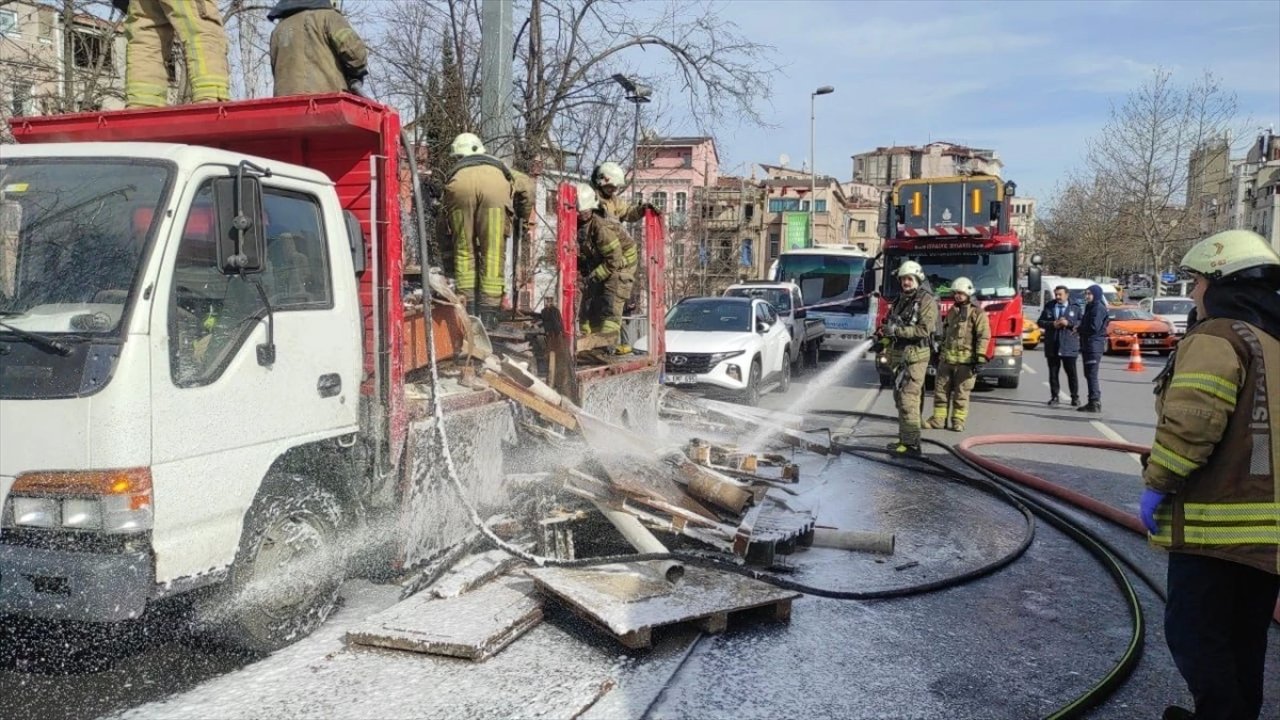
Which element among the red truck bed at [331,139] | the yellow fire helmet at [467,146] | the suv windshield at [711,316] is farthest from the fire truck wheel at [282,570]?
the suv windshield at [711,316]

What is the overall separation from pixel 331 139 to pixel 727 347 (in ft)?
27.0

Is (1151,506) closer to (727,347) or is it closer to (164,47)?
(164,47)

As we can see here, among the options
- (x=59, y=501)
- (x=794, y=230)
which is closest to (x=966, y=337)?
(x=59, y=501)

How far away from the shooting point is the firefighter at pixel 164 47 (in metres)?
5.19

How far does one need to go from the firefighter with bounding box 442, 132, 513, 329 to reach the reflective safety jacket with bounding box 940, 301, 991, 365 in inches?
270

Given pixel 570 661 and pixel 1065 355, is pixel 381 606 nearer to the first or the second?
pixel 570 661

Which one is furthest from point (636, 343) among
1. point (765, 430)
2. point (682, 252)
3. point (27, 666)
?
point (682, 252)

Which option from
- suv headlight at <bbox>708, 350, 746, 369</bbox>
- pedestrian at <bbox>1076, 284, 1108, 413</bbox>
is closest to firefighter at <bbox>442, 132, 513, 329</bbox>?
suv headlight at <bbox>708, 350, 746, 369</bbox>

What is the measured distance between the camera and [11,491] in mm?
3195

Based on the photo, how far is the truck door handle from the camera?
4.33m

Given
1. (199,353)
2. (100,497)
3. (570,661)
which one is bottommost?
(570,661)

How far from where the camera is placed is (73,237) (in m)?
3.63

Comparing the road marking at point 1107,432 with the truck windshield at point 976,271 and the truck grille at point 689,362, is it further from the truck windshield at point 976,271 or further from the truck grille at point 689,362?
the truck grille at point 689,362

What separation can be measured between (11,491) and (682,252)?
29599 millimetres
